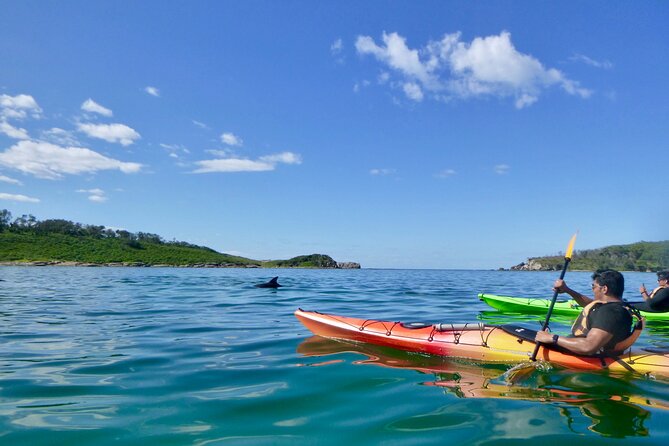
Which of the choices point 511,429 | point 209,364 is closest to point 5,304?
point 209,364

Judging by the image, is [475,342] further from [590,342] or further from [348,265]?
[348,265]

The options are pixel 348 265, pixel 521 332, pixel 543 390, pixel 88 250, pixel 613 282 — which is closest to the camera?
pixel 543 390

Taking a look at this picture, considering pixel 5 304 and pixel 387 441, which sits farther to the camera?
pixel 5 304

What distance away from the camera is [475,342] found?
7.29 meters

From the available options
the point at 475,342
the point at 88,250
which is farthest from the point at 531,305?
the point at 88,250

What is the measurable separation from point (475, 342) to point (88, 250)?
124 meters

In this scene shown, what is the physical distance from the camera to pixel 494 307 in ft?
53.7

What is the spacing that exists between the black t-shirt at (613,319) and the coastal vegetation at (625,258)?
418 feet

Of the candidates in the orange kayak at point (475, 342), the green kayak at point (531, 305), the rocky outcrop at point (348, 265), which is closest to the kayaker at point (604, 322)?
the orange kayak at point (475, 342)

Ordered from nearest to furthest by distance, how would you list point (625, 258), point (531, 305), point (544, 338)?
point (544, 338), point (531, 305), point (625, 258)

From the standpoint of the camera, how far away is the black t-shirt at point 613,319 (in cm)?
590

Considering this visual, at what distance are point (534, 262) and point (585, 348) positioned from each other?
180 m

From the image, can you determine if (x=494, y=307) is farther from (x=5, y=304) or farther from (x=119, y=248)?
(x=119, y=248)

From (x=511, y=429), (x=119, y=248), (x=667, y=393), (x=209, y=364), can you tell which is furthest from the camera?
(x=119, y=248)
